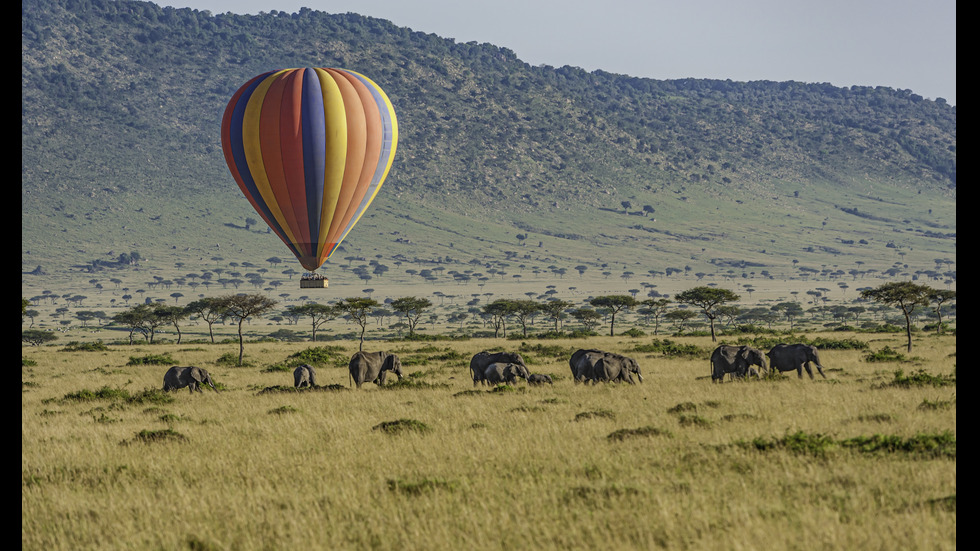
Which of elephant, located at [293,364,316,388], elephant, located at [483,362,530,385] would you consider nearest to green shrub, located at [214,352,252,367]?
elephant, located at [293,364,316,388]

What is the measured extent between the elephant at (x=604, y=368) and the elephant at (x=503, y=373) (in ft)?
6.61

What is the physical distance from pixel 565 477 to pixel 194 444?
334 inches

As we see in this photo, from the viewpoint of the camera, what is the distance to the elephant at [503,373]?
1148 inches

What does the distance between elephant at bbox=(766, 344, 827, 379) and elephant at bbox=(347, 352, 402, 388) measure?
1325 cm

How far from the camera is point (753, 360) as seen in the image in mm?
28672

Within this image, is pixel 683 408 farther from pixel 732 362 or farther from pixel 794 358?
pixel 794 358

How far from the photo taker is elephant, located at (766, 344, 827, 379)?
28.8m

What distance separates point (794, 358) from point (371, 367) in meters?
14.7

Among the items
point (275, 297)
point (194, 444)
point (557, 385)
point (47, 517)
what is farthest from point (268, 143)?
point (275, 297)

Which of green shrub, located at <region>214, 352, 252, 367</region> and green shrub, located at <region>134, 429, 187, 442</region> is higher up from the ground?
Answer: green shrub, located at <region>134, 429, 187, 442</region>

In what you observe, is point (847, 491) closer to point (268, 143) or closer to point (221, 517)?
point (221, 517)

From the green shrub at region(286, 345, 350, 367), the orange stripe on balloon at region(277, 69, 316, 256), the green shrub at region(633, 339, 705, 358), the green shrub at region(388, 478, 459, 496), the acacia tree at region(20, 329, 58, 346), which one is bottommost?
the acacia tree at region(20, 329, 58, 346)

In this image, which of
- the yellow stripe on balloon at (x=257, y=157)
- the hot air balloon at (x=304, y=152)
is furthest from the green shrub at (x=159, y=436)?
the yellow stripe on balloon at (x=257, y=157)

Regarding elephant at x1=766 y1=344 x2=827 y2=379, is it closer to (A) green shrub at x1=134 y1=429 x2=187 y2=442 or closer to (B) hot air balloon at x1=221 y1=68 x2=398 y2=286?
(A) green shrub at x1=134 y1=429 x2=187 y2=442
